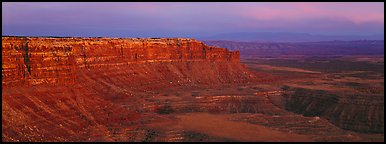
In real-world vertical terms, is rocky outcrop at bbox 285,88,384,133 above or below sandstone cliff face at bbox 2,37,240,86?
below

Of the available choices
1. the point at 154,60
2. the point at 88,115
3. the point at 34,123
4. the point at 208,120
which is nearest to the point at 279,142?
the point at 208,120

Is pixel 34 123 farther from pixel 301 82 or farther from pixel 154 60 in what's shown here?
pixel 301 82

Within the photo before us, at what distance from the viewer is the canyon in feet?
196

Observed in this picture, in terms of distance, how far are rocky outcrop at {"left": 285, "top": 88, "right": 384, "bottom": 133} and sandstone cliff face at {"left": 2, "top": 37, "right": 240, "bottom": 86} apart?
103ft

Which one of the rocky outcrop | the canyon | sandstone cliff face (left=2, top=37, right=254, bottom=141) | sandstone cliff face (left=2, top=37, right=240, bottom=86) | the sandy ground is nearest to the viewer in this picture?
sandstone cliff face (left=2, top=37, right=254, bottom=141)

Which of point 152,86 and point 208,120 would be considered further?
point 152,86

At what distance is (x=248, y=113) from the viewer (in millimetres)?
78000

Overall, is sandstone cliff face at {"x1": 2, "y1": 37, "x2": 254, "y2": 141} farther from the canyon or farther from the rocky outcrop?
the rocky outcrop

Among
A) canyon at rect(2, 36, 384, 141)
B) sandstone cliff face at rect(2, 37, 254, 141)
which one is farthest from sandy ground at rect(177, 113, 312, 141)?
sandstone cliff face at rect(2, 37, 254, 141)

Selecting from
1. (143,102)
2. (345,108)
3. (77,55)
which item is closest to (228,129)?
(345,108)

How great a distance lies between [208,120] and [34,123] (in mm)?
25984

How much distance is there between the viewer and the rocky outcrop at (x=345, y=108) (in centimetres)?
6700

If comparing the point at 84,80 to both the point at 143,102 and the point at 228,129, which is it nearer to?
the point at 143,102

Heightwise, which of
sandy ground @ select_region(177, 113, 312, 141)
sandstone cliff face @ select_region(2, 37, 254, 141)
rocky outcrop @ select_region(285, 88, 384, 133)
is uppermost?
sandstone cliff face @ select_region(2, 37, 254, 141)
